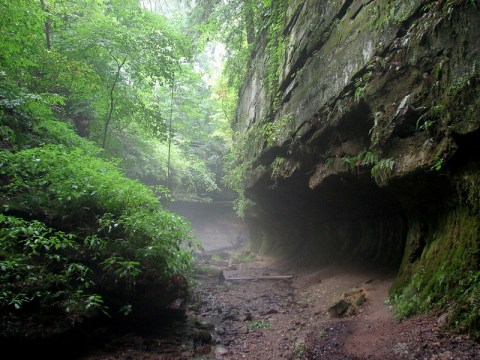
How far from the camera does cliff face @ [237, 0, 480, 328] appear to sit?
16.1 ft

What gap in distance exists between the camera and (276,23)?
12789mm

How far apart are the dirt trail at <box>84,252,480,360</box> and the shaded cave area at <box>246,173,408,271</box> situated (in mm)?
871

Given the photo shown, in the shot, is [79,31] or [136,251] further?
[79,31]

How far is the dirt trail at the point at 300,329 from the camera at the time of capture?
15.1 feet

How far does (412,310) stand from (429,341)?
1183 millimetres

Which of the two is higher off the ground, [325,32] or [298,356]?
[325,32]

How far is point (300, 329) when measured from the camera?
6879mm

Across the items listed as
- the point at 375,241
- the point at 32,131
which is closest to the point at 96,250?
the point at 32,131

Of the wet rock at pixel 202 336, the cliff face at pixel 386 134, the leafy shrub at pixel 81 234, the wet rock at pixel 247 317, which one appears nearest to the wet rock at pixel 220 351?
the wet rock at pixel 202 336

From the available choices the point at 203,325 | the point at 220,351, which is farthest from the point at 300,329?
the point at 203,325

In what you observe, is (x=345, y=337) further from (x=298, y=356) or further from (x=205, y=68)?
(x=205, y=68)

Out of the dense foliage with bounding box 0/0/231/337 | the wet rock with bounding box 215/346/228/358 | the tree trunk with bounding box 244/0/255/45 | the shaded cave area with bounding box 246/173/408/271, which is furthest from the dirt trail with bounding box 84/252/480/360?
the tree trunk with bounding box 244/0/255/45

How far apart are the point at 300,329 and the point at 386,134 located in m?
4.77

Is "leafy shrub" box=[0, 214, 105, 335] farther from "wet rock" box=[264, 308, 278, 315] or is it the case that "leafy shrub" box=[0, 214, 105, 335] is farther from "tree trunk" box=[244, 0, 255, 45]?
"tree trunk" box=[244, 0, 255, 45]
